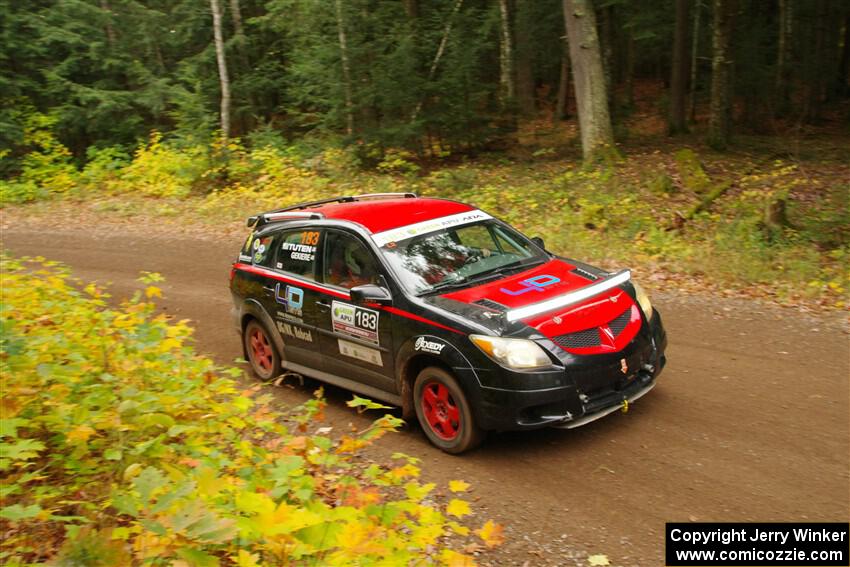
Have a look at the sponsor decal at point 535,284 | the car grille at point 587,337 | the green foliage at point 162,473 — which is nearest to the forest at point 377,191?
the green foliage at point 162,473

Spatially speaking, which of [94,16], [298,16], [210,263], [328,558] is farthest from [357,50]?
[328,558]

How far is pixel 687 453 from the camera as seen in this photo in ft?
18.3

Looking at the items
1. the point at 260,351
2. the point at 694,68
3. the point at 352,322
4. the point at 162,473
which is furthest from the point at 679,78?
the point at 162,473

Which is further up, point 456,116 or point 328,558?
point 456,116

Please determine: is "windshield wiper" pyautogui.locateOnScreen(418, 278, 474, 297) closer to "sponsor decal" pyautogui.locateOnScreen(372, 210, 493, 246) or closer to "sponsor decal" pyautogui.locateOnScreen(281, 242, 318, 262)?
"sponsor decal" pyautogui.locateOnScreen(372, 210, 493, 246)

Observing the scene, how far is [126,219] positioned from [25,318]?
44.6ft

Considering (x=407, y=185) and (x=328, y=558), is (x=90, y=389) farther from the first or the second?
(x=407, y=185)

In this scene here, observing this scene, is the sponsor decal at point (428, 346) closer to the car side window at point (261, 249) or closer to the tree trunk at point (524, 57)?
the car side window at point (261, 249)

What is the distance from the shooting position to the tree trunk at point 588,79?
16266mm

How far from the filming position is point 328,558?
3369 mm

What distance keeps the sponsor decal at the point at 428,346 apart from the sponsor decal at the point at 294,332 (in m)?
1.73

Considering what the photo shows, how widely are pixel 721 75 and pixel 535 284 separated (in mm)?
13848

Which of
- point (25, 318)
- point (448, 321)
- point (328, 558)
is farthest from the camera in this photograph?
point (25, 318)

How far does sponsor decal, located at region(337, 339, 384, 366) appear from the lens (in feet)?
21.6
